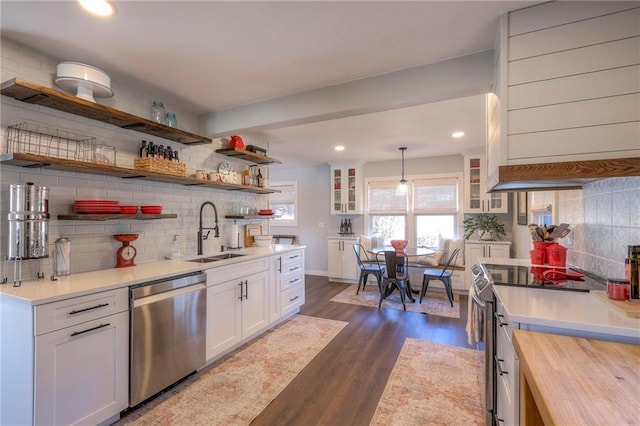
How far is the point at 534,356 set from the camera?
0.98m

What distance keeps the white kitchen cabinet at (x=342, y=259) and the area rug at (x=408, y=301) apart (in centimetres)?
50

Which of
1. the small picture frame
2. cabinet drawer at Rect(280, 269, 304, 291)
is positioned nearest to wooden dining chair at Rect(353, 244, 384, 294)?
cabinet drawer at Rect(280, 269, 304, 291)

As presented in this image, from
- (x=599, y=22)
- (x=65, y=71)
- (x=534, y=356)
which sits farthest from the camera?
(x=65, y=71)

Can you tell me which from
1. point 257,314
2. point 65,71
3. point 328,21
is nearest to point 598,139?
point 328,21

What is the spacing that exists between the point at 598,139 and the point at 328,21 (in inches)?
65.0

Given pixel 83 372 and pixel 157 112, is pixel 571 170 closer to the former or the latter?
pixel 83 372

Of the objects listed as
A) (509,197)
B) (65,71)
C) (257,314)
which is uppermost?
(65,71)

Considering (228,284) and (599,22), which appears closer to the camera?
(599,22)

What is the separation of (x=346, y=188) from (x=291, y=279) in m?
2.83

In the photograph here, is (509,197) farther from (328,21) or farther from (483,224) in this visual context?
(328,21)

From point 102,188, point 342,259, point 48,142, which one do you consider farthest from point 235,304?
point 342,259

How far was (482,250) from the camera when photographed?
4.82 metres

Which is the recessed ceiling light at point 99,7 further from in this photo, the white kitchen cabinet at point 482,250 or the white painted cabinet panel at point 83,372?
the white kitchen cabinet at point 482,250

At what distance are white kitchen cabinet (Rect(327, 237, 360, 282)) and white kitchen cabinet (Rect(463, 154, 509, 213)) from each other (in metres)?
2.19
